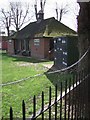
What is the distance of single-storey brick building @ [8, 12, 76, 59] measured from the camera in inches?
1022

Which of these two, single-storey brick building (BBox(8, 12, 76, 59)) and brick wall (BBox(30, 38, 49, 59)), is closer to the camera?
brick wall (BBox(30, 38, 49, 59))

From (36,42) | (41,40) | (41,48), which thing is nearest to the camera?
(41,48)

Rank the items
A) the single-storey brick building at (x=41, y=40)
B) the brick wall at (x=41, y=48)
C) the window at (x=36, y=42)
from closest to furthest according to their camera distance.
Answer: the brick wall at (x=41, y=48) < the single-storey brick building at (x=41, y=40) < the window at (x=36, y=42)

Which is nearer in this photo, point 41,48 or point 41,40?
point 41,48

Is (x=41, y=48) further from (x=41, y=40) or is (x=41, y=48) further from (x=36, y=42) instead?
(x=36, y=42)

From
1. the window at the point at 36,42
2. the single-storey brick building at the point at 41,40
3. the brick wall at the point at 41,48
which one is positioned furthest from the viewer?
the window at the point at 36,42

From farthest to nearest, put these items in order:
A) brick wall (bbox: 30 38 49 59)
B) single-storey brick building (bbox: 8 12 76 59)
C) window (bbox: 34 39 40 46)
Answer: window (bbox: 34 39 40 46) → single-storey brick building (bbox: 8 12 76 59) → brick wall (bbox: 30 38 49 59)

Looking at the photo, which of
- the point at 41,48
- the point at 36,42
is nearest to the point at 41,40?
the point at 41,48

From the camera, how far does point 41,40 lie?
26.8m

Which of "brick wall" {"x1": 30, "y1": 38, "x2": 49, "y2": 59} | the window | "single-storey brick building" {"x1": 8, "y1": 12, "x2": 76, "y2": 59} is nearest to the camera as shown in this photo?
"brick wall" {"x1": 30, "y1": 38, "x2": 49, "y2": 59}

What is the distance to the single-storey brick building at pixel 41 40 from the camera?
26.0m

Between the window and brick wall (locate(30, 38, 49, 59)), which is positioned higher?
the window

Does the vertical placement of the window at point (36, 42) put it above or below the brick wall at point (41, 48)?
above

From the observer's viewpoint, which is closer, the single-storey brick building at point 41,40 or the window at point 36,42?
the single-storey brick building at point 41,40
